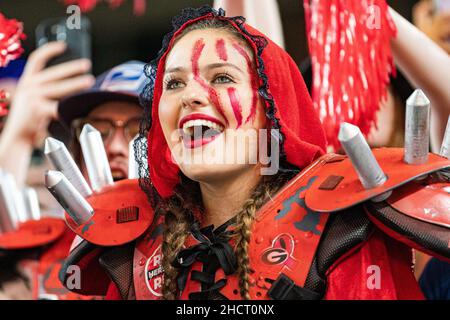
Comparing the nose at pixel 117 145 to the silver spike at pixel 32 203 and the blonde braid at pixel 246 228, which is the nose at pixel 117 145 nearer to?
the silver spike at pixel 32 203

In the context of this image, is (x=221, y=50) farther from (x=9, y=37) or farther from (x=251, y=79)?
(x=9, y=37)

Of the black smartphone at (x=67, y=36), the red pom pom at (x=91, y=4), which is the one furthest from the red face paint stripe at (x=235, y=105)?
the black smartphone at (x=67, y=36)

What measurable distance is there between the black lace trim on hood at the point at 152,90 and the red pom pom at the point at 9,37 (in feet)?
1.81

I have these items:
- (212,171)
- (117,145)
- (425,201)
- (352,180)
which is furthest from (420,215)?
(117,145)

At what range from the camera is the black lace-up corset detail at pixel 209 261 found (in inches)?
50.2

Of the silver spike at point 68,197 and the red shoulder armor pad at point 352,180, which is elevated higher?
the red shoulder armor pad at point 352,180

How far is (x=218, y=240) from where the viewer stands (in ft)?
4.32

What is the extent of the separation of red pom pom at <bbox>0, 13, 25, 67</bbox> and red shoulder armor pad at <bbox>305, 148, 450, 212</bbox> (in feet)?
3.08

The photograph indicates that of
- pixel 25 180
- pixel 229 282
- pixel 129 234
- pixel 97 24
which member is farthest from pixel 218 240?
pixel 25 180

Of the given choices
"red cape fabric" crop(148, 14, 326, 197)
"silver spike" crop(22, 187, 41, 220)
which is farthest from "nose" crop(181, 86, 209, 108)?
"silver spike" crop(22, 187, 41, 220)

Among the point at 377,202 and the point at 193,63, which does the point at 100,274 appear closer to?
the point at 193,63

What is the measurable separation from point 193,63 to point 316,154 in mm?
276

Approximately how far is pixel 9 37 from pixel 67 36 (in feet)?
0.59

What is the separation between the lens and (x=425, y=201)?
3.82 ft
